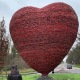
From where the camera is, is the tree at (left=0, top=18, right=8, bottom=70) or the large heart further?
the tree at (left=0, top=18, right=8, bottom=70)

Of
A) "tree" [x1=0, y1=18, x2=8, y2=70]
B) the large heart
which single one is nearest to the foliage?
"tree" [x1=0, y1=18, x2=8, y2=70]

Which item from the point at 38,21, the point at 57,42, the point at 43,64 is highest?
the point at 38,21

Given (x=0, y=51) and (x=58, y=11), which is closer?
(x=58, y=11)

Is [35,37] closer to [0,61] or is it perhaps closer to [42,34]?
[42,34]

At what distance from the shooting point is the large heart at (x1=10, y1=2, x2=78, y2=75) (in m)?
10.3

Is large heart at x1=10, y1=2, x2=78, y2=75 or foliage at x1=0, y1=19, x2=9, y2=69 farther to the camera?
foliage at x1=0, y1=19, x2=9, y2=69

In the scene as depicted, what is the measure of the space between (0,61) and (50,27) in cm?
1027

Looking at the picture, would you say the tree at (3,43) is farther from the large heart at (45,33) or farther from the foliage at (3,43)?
the large heart at (45,33)

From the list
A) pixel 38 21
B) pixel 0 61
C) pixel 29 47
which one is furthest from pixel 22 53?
pixel 0 61

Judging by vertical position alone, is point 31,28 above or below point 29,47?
above

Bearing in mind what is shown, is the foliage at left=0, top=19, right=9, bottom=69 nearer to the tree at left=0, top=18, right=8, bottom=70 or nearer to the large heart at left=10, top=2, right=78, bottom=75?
the tree at left=0, top=18, right=8, bottom=70

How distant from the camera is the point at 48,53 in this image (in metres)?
10.4

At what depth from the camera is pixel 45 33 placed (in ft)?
33.9

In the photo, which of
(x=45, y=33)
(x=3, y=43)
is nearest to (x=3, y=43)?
(x=3, y=43)
